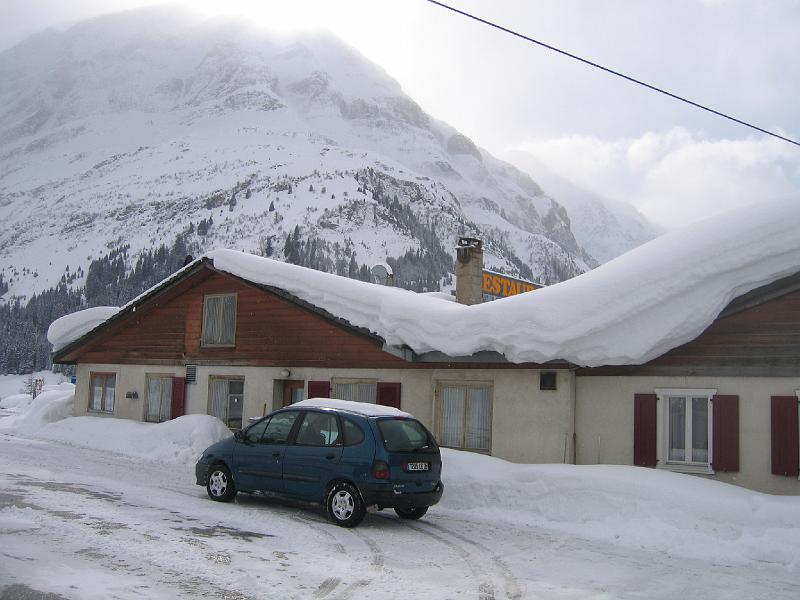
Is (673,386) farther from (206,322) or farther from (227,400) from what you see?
(206,322)

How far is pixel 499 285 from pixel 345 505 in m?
17.7

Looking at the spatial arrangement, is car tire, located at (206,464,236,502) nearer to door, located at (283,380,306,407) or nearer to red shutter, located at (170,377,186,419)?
door, located at (283,380,306,407)

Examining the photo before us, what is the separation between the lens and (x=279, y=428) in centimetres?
1176

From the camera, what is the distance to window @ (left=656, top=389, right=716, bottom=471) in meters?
13.1

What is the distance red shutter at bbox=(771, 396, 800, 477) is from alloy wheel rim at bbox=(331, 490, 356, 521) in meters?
7.06

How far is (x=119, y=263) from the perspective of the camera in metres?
174

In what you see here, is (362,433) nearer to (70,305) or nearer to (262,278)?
(262,278)

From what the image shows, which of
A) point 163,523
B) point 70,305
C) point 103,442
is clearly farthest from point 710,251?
point 70,305

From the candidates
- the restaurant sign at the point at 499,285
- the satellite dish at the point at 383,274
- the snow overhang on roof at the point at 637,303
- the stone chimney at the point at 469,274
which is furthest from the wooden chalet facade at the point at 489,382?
the restaurant sign at the point at 499,285

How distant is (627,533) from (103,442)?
618 inches

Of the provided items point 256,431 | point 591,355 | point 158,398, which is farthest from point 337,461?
point 158,398

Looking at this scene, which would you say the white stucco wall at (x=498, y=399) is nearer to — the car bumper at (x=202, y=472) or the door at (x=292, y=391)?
the door at (x=292, y=391)

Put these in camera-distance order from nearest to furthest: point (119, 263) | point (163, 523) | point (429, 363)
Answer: point (163, 523) < point (429, 363) < point (119, 263)

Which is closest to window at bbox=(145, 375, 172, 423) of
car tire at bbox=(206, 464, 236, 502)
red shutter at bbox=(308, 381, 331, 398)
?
red shutter at bbox=(308, 381, 331, 398)
